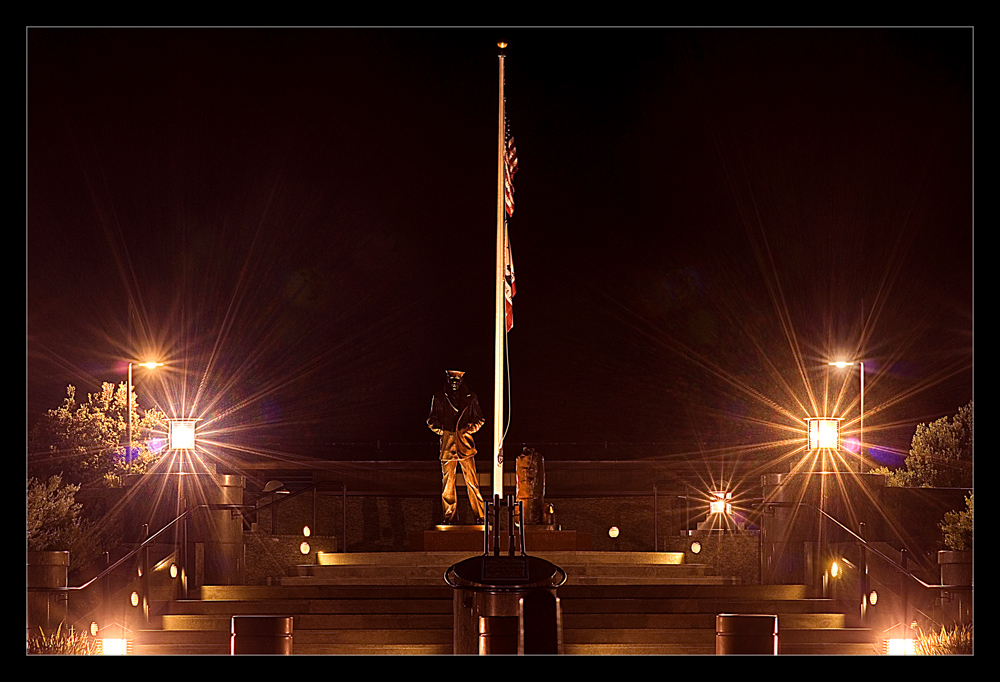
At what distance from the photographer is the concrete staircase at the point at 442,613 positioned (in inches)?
430

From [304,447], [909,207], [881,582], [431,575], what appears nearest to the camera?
[881,582]

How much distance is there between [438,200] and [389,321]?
2.46 m

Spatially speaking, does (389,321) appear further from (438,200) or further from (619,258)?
(619,258)

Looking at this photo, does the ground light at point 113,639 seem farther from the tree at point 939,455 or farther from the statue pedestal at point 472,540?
the tree at point 939,455

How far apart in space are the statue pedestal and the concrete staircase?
111 cm

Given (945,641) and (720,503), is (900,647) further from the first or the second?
(720,503)

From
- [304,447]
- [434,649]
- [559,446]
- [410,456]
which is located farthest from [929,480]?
[434,649]

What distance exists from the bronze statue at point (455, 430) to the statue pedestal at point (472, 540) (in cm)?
50

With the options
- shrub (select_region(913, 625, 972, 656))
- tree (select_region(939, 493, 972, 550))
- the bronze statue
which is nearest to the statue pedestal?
the bronze statue

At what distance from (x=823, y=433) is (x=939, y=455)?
508 centimetres

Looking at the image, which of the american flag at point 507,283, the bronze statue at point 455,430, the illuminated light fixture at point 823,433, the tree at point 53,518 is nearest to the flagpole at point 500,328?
the american flag at point 507,283

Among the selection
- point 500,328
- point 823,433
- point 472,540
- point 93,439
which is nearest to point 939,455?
point 823,433

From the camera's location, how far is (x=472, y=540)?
1402 centimetres

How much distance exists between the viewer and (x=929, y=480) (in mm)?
20297
